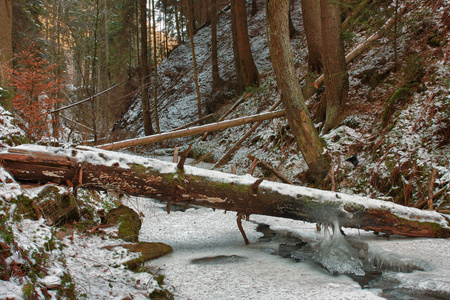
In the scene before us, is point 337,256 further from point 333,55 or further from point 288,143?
point 333,55

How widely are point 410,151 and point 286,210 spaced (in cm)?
255

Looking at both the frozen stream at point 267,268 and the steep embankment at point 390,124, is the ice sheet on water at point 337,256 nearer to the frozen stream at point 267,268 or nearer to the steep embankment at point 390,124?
the frozen stream at point 267,268

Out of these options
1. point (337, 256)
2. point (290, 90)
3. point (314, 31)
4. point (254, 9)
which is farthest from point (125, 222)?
point (254, 9)

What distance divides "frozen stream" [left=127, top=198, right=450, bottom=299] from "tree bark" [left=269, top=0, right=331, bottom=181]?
4.38 feet

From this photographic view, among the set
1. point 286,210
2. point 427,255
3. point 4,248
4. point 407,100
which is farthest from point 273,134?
point 4,248

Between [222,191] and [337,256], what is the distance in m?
1.49

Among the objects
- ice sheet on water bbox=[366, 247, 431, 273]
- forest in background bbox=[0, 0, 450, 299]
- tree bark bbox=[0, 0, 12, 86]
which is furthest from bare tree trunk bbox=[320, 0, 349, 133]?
tree bark bbox=[0, 0, 12, 86]

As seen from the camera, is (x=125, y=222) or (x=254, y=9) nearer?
(x=125, y=222)

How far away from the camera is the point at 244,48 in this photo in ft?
38.1

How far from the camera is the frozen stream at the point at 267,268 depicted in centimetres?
289

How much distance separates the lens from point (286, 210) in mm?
3871

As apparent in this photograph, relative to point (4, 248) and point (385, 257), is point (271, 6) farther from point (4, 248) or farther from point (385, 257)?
point (4, 248)

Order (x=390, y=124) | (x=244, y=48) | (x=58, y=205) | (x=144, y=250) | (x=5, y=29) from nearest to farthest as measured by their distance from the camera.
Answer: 1. (x=58, y=205)
2. (x=144, y=250)
3. (x=390, y=124)
4. (x=5, y=29)
5. (x=244, y=48)

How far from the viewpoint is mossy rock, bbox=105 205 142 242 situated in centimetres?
378
